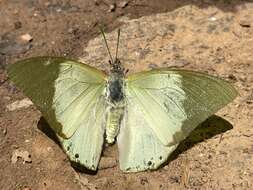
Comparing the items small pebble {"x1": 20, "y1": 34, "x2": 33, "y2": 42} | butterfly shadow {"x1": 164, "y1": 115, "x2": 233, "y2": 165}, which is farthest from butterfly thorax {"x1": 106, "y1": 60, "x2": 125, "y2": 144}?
small pebble {"x1": 20, "y1": 34, "x2": 33, "y2": 42}

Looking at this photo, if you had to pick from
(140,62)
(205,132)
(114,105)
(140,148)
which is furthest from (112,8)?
(140,148)

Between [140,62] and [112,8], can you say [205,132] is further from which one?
[112,8]

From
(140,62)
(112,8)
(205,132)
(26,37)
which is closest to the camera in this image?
(205,132)

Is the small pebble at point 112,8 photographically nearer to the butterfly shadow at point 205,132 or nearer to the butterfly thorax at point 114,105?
the butterfly thorax at point 114,105

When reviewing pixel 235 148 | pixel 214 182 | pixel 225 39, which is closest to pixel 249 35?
pixel 225 39

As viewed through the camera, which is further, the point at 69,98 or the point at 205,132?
the point at 205,132

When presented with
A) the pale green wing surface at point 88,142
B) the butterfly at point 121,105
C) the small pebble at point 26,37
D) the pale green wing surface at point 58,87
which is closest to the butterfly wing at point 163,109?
the butterfly at point 121,105

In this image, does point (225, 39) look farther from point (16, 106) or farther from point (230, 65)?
point (16, 106)

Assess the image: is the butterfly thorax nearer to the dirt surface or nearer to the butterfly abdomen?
the butterfly abdomen
